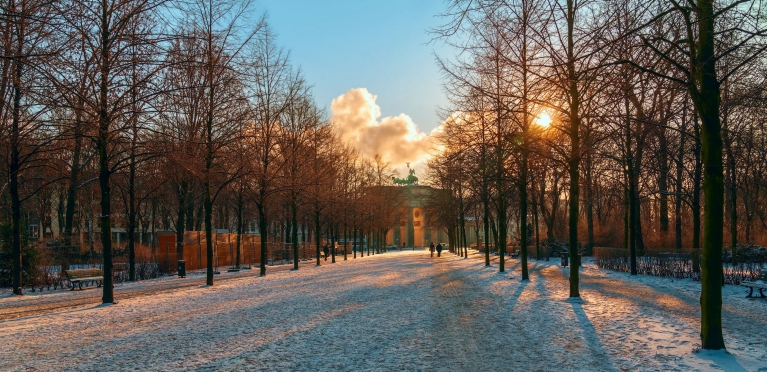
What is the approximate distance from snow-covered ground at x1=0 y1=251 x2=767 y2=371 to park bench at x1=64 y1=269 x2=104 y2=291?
349 cm

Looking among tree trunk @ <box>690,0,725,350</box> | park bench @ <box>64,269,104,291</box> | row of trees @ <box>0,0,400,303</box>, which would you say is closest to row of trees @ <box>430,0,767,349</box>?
tree trunk @ <box>690,0,725,350</box>

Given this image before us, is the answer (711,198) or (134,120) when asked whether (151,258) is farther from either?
(711,198)

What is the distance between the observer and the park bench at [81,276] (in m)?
20.6

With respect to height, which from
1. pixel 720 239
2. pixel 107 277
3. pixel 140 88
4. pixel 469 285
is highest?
pixel 140 88

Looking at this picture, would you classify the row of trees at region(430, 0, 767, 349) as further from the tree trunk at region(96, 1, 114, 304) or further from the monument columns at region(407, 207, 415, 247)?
the monument columns at region(407, 207, 415, 247)

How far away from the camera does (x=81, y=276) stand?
21.2 meters

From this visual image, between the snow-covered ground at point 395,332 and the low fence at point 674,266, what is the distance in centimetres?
240

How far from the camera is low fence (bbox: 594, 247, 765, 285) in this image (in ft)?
60.2

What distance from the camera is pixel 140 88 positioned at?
14.3 m

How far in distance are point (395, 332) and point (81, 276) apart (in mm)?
16611

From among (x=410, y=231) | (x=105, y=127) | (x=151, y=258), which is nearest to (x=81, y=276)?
(x=151, y=258)

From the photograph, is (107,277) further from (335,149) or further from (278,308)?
(335,149)

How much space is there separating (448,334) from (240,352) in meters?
3.69

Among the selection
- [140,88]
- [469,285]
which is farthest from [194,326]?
[469,285]
